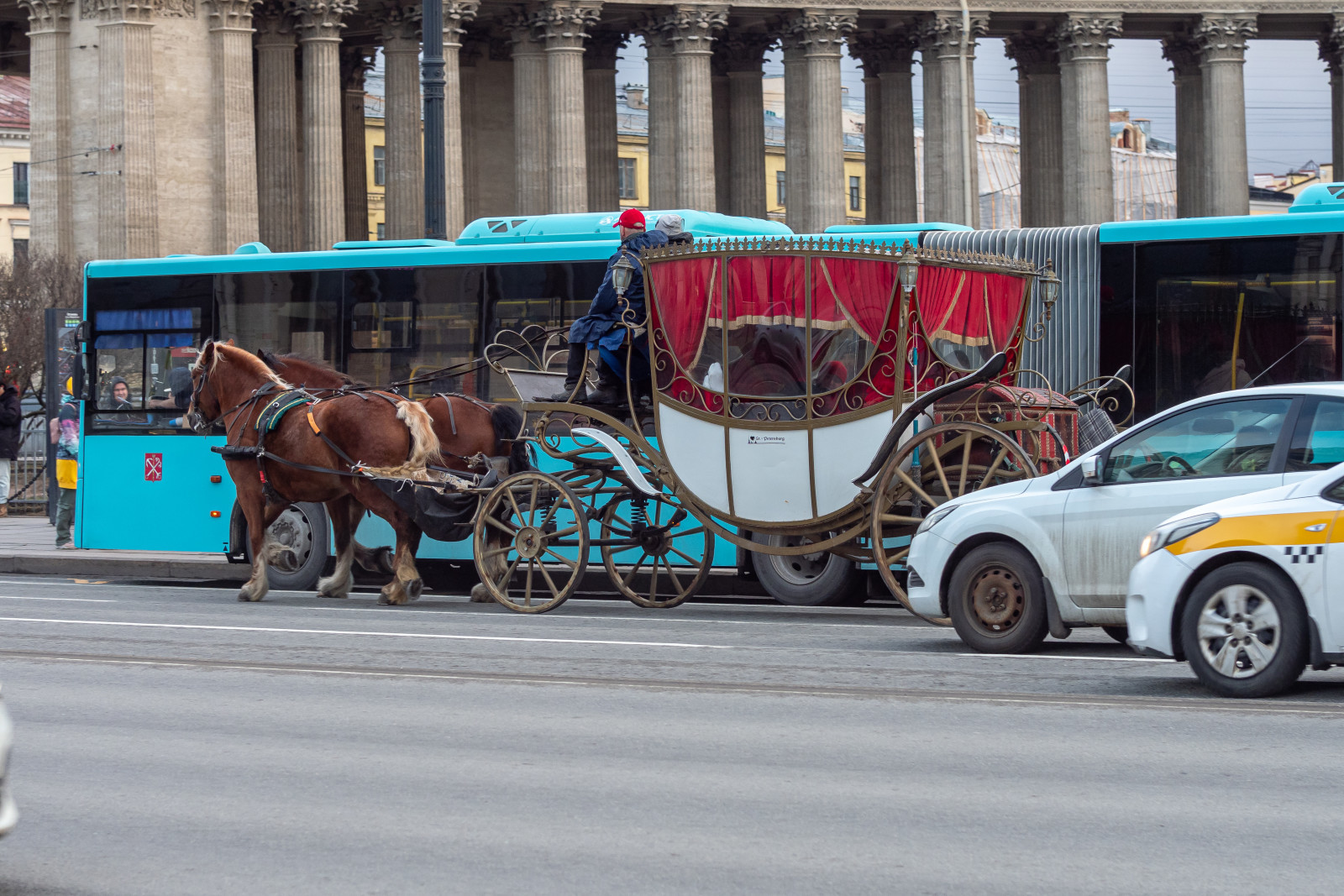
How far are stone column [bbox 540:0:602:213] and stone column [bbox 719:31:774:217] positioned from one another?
6820 mm

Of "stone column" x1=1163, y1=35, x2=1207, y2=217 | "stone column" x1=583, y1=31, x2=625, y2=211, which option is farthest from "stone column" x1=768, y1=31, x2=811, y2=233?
"stone column" x1=1163, y1=35, x2=1207, y2=217

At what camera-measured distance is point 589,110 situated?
5500 cm

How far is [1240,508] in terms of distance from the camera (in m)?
9.58

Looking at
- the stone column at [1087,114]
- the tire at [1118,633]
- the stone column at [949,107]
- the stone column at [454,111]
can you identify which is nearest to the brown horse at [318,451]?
the tire at [1118,633]

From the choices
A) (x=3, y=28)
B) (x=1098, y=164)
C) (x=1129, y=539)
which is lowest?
(x=1129, y=539)

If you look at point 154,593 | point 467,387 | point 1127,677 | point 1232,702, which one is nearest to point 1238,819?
point 1232,702

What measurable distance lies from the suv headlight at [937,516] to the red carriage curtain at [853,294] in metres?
2.03

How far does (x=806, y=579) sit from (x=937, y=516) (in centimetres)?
408

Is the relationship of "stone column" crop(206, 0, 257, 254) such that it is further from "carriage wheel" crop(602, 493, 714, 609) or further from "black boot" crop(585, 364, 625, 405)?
"black boot" crop(585, 364, 625, 405)

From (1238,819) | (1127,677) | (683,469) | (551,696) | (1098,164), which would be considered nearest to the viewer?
(1238,819)

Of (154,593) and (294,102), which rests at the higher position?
(294,102)

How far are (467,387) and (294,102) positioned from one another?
36.0 metres

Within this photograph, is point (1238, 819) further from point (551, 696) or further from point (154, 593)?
point (154, 593)

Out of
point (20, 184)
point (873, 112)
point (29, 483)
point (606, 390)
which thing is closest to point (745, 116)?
point (873, 112)
